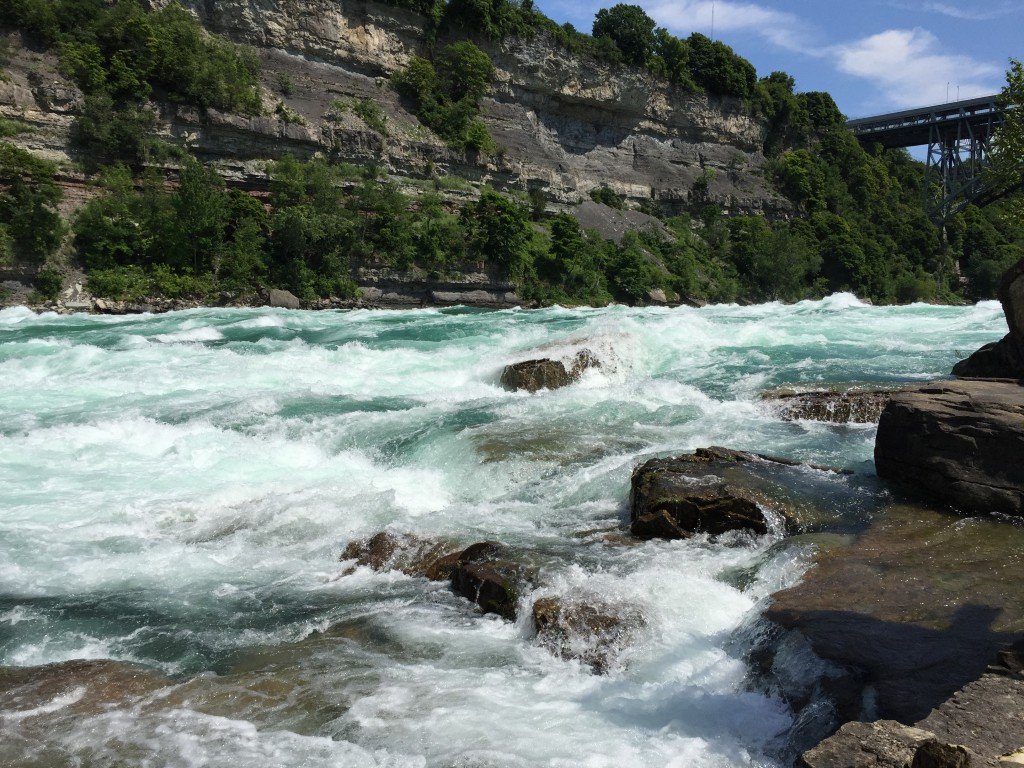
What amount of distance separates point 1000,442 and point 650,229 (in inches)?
1899

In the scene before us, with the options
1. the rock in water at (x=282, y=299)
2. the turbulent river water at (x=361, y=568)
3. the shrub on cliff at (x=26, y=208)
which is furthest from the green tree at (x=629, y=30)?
the turbulent river water at (x=361, y=568)

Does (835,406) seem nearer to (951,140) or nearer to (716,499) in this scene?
(716,499)

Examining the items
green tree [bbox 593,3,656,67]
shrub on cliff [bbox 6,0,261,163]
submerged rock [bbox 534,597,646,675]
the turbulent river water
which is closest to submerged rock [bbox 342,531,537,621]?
the turbulent river water

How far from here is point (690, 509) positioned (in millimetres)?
6941

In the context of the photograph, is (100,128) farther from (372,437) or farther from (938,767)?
(938,767)

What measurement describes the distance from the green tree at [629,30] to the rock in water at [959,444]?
186 feet

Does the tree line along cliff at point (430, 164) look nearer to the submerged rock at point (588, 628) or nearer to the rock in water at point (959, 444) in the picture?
the submerged rock at point (588, 628)

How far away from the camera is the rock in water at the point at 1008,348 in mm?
8945

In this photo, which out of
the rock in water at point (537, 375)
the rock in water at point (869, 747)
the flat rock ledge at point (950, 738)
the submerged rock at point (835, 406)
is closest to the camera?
the flat rock ledge at point (950, 738)

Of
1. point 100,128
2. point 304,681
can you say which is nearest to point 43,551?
point 304,681

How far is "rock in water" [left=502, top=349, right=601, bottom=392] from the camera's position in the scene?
1421 centimetres

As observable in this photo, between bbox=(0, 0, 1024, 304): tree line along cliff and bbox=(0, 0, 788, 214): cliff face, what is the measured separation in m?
0.15

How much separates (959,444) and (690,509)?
2868 mm

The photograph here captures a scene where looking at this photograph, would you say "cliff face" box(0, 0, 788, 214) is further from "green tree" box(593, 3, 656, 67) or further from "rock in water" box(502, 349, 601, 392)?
"rock in water" box(502, 349, 601, 392)
